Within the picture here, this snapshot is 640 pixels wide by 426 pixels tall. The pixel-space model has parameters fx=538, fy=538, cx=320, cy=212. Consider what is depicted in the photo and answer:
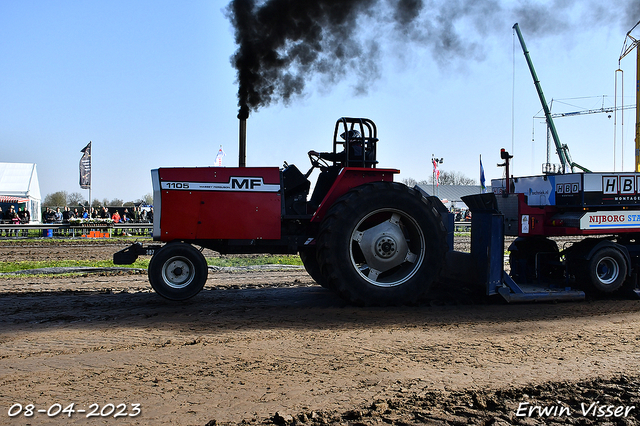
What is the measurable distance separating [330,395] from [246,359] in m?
1.06

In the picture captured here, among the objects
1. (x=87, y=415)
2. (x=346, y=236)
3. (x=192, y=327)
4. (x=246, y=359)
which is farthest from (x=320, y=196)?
(x=87, y=415)

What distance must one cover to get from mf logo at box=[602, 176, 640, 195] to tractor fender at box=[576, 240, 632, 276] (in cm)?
72

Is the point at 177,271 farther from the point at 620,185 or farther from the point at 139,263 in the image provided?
the point at 620,185

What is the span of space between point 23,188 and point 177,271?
31608 mm

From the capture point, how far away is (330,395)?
143 inches

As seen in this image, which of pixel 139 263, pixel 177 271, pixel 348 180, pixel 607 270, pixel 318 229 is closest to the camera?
pixel 177 271

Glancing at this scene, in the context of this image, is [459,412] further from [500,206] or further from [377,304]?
[500,206]

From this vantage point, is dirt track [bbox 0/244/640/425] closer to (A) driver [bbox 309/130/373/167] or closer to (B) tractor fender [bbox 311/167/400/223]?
(B) tractor fender [bbox 311/167/400/223]

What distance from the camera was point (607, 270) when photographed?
25.5 feet

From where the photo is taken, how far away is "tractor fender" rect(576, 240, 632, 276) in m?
7.58
